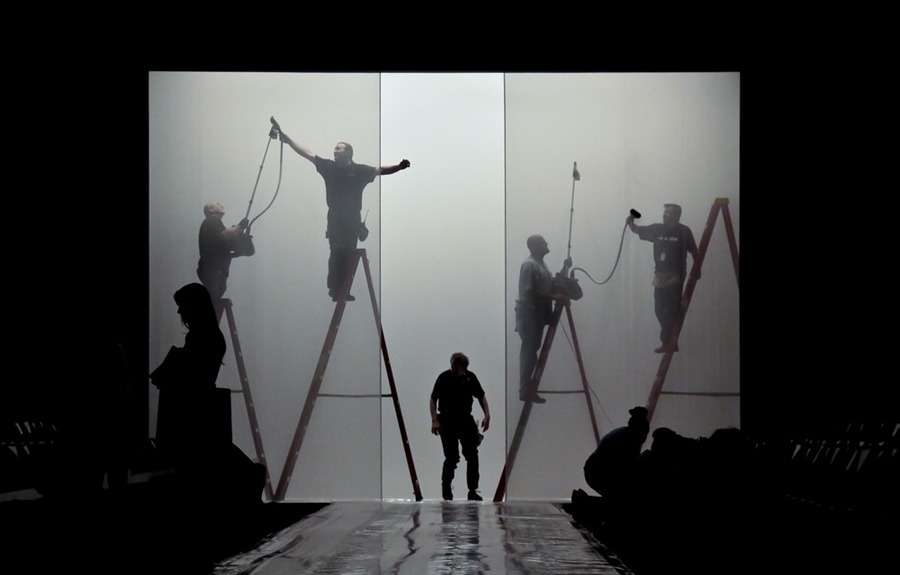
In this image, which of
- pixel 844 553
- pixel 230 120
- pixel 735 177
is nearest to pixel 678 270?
pixel 735 177

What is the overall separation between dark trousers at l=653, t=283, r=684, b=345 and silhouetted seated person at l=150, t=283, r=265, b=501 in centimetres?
372

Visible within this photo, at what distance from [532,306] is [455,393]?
91cm

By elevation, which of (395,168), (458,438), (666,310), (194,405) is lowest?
(458,438)

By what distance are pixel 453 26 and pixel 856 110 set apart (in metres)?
2.64

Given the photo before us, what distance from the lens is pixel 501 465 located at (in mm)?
9461

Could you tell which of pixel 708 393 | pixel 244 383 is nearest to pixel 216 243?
pixel 244 383

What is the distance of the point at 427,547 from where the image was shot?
14.1ft

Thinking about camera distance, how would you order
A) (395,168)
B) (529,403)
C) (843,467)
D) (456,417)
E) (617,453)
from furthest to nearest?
(456,417) < (395,168) < (529,403) < (617,453) < (843,467)

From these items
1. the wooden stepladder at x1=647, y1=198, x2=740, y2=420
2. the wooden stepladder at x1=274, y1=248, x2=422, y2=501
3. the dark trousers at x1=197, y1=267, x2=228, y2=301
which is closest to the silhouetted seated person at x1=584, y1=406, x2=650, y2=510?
the wooden stepladder at x1=647, y1=198, x2=740, y2=420

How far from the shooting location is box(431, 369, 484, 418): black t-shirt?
833cm

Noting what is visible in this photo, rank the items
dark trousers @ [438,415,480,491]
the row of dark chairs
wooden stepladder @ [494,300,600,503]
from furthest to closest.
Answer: dark trousers @ [438,415,480,491], wooden stepladder @ [494,300,600,503], the row of dark chairs

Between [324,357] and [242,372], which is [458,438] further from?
[242,372]

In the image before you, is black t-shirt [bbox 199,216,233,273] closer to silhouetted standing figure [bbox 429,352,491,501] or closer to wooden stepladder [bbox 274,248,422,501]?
wooden stepladder [bbox 274,248,422,501]

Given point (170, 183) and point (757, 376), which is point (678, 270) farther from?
point (170, 183)
